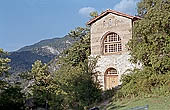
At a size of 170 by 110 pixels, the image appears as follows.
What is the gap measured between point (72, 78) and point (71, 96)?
1.27m

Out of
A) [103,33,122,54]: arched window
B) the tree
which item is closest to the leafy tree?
[103,33,122,54]: arched window

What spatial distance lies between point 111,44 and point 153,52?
32.8 feet

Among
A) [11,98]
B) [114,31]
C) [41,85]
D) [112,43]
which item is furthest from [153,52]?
[41,85]

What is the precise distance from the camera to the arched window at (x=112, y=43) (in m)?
24.2

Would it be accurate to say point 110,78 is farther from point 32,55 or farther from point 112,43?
point 32,55

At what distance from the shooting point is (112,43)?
967 inches

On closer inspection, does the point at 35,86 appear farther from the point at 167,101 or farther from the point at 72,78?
the point at 167,101

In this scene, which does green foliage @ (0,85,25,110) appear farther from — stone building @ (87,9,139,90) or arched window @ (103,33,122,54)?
arched window @ (103,33,122,54)

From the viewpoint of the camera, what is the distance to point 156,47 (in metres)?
14.8

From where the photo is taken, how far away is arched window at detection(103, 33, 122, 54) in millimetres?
24250

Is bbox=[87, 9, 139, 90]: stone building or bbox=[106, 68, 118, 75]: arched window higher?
bbox=[87, 9, 139, 90]: stone building

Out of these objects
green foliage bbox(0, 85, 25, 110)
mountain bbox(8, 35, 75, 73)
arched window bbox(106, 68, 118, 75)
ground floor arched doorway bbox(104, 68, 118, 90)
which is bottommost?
green foliage bbox(0, 85, 25, 110)

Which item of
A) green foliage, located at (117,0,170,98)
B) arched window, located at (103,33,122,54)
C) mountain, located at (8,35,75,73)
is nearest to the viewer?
green foliage, located at (117,0,170,98)

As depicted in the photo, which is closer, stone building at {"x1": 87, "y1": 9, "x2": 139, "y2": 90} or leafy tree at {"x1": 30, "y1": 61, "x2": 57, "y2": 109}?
stone building at {"x1": 87, "y1": 9, "x2": 139, "y2": 90}
